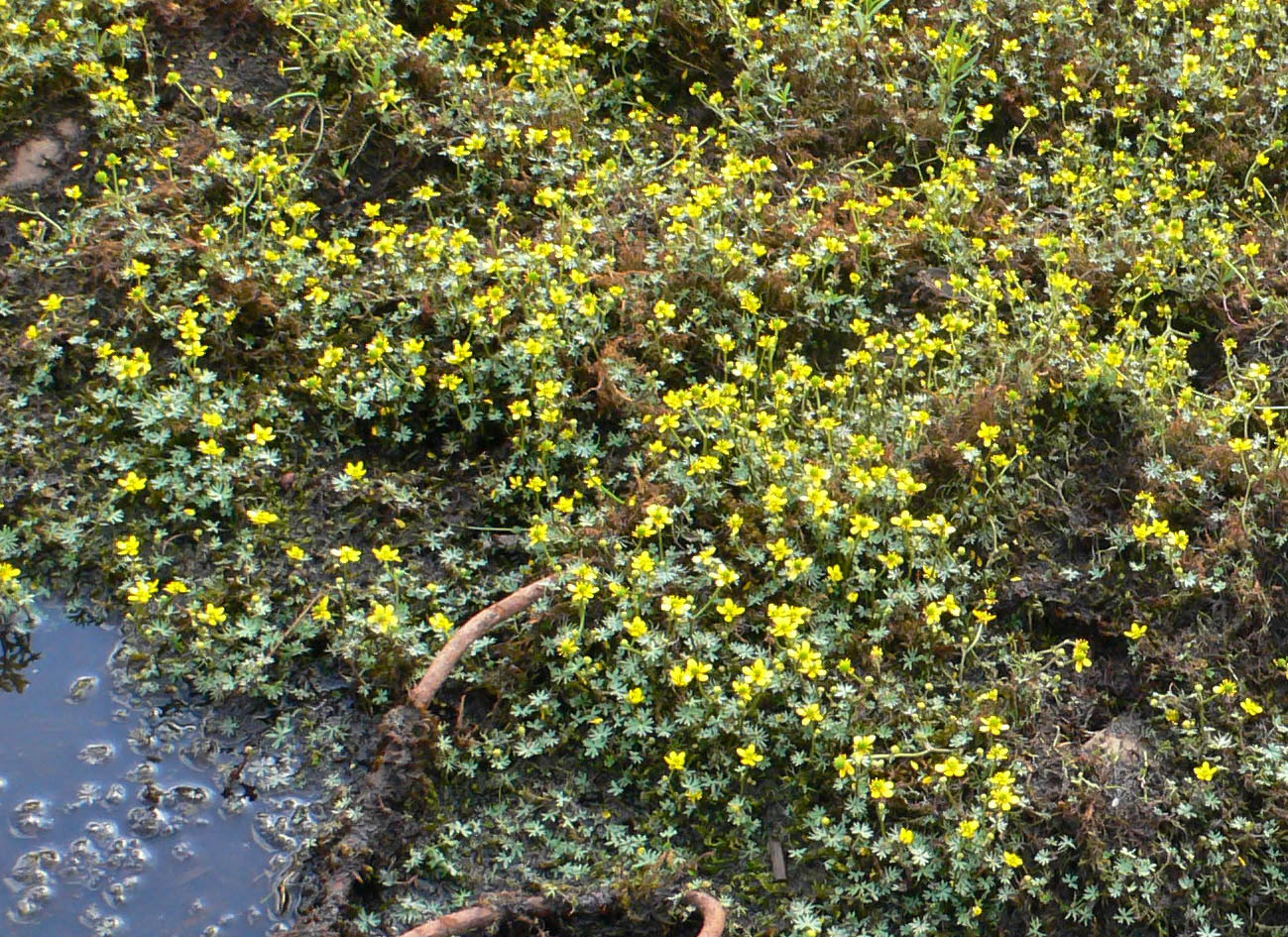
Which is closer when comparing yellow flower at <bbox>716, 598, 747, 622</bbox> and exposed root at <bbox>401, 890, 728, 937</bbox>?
exposed root at <bbox>401, 890, 728, 937</bbox>

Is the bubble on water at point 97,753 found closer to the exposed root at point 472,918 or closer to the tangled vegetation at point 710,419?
the tangled vegetation at point 710,419

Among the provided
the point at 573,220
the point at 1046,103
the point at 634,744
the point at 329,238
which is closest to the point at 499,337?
the point at 573,220

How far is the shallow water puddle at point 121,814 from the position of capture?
325 cm

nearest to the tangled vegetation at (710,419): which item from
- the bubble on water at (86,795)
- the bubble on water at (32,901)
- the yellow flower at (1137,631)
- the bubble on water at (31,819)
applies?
the yellow flower at (1137,631)

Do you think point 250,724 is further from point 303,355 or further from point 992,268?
point 992,268

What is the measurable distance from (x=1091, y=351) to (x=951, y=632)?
3.77 feet

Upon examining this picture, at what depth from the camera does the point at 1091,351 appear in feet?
13.8

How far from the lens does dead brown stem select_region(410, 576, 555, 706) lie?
3.42 m

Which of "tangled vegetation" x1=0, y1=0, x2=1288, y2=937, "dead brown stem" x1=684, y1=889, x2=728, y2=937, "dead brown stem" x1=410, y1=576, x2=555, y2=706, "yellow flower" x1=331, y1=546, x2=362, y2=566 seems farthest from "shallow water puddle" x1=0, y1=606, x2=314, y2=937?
"dead brown stem" x1=684, y1=889, x2=728, y2=937

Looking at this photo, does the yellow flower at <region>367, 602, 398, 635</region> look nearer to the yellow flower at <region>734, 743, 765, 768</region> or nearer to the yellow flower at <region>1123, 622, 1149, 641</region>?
the yellow flower at <region>734, 743, 765, 768</region>

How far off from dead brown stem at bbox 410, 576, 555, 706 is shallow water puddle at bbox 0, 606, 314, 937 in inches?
17.6

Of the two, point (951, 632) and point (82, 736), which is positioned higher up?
point (951, 632)

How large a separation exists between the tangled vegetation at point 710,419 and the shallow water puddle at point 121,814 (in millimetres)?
158

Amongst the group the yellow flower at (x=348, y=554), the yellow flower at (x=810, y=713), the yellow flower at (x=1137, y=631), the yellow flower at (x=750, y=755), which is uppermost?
the yellow flower at (x=1137, y=631)
